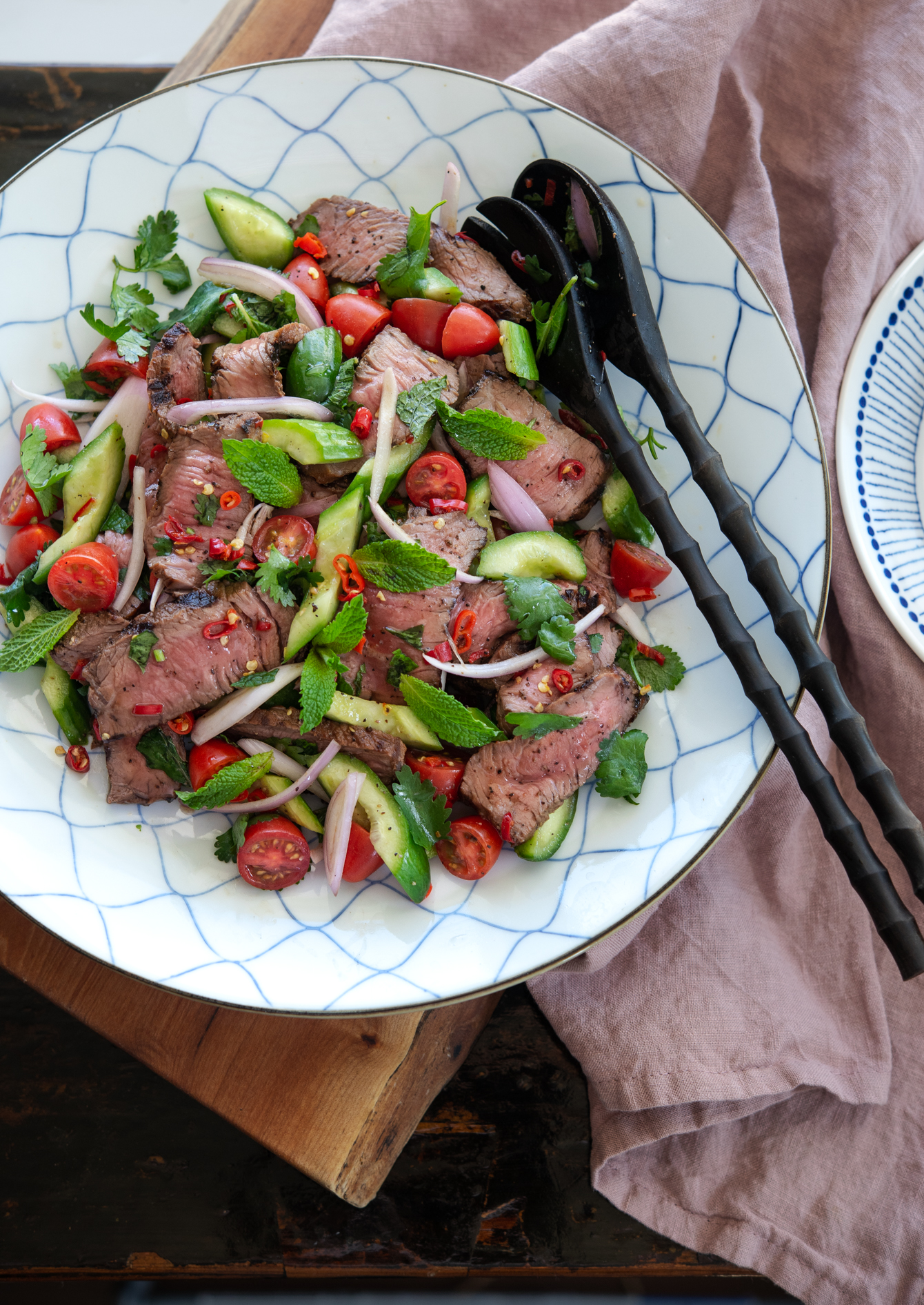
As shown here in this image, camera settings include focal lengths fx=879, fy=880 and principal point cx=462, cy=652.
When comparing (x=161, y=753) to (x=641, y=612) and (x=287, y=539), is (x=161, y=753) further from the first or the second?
(x=641, y=612)

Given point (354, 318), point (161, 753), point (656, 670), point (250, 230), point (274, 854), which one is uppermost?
point (250, 230)

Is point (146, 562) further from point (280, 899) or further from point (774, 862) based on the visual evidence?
point (774, 862)

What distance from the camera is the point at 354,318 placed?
3.16 m

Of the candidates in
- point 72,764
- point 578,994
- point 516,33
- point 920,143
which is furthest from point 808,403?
point 72,764

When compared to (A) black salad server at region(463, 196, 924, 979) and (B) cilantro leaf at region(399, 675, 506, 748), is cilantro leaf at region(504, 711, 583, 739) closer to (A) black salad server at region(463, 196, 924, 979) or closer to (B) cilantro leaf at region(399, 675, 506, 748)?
(B) cilantro leaf at region(399, 675, 506, 748)

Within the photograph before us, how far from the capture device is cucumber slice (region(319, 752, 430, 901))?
2932mm

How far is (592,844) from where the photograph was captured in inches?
121

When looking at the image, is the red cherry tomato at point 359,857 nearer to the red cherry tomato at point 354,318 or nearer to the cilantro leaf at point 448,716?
the cilantro leaf at point 448,716

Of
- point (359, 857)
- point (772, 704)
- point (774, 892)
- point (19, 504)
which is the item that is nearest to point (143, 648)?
point (19, 504)

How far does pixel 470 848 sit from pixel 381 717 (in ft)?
1.77

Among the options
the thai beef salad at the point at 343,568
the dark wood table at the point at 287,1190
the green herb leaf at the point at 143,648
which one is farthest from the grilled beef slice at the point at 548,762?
the green herb leaf at the point at 143,648

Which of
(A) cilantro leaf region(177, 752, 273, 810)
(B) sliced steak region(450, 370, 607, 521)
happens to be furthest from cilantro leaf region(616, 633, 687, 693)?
(A) cilantro leaf region(177, 752, 273, 810)

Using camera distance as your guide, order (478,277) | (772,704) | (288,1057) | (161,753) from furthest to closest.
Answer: (288,1057)
(478,277)
(161,753)
(772,704)

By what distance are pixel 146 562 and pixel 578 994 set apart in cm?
230
